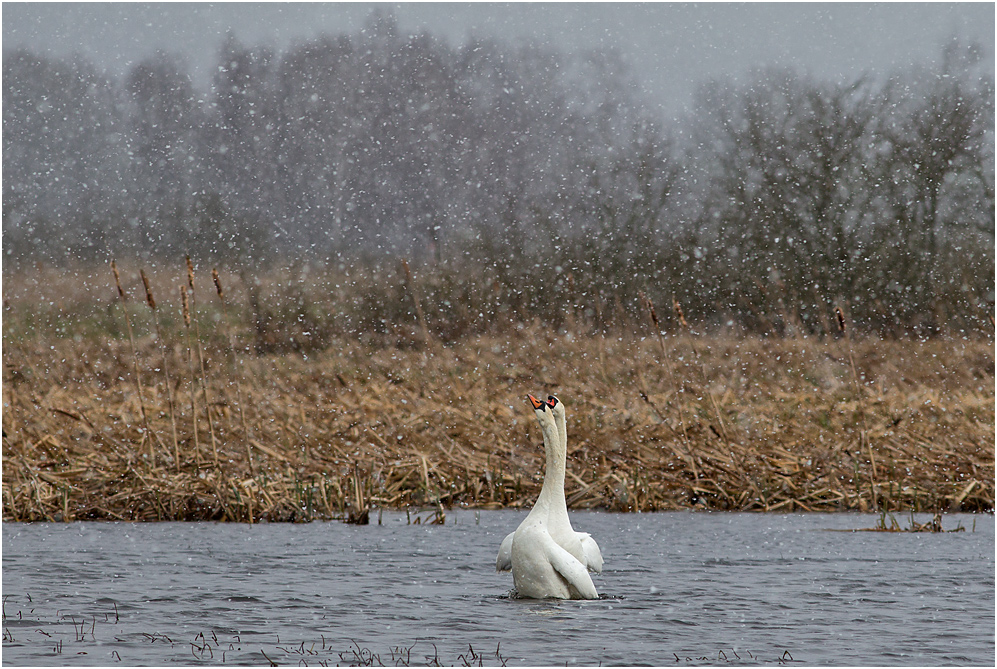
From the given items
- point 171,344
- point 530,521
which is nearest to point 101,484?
point 530,521

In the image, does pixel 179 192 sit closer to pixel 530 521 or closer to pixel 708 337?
pixel 708 337

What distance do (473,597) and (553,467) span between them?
940 millimetres

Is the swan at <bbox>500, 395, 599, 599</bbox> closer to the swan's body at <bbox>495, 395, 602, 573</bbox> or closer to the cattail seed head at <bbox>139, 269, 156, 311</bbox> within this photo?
the swan's body at <bbox>495, 395, 602, 573</bbox>

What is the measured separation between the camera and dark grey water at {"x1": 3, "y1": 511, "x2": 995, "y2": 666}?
6.54 metres

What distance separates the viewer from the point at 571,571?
779 centimetres

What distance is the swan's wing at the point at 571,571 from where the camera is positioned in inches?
307

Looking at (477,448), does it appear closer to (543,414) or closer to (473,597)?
(543,414)

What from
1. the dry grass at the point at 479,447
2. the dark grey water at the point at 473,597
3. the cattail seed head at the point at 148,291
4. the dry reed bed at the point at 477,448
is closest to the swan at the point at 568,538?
the dark grey water at the point at 473,597

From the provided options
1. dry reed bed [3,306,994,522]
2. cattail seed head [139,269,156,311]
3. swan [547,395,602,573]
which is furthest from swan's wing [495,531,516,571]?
cattail seed head [139,269,156,311]

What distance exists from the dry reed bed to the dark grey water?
2.08 ft

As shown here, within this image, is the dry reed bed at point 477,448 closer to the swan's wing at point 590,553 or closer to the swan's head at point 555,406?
the swan's head at point 555,406

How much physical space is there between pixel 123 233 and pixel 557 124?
458 inches

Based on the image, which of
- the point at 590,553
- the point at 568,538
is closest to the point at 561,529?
the point at 568,538

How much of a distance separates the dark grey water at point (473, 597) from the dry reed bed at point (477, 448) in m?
0.63
